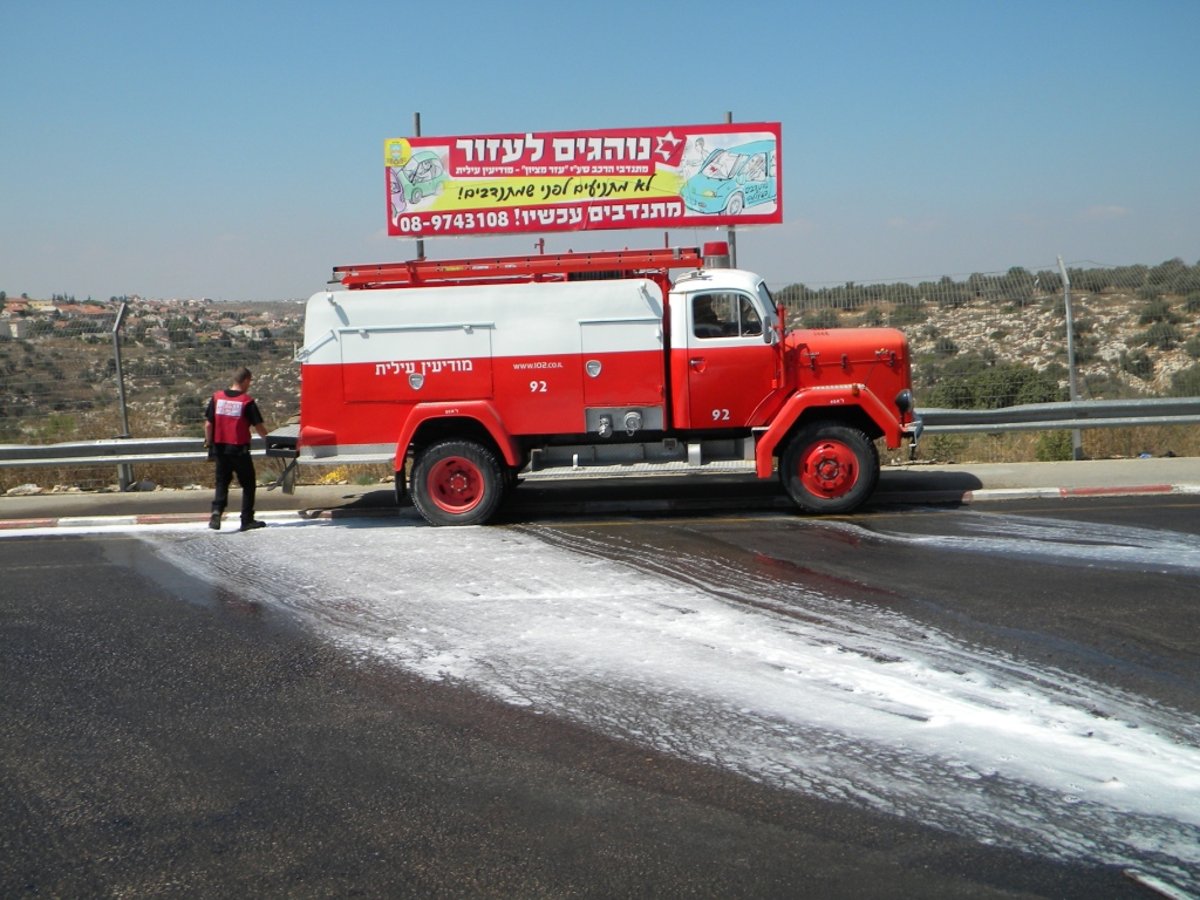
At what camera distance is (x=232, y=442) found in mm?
12141

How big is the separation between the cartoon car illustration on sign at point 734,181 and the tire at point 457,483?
580 cm

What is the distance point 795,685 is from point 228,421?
7.71 m

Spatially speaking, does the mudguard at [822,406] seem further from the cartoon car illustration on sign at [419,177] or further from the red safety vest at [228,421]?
the cartoon car illustration on sign at [419,177]

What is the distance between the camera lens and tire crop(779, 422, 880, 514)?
1180 centimetres

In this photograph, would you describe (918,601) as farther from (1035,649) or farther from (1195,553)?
(1195,553)

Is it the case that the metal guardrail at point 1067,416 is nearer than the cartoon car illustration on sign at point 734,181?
Yes

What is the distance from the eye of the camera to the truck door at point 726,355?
12.0 metres

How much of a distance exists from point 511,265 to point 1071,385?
773 centimetres

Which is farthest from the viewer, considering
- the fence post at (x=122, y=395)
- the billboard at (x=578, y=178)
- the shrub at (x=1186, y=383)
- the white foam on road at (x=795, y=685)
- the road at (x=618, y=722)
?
the shrub at (x=1186, y=383)

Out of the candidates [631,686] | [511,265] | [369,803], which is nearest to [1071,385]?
[511,265]

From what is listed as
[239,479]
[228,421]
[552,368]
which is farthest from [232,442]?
[552,368]

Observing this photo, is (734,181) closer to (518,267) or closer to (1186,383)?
(518,267)

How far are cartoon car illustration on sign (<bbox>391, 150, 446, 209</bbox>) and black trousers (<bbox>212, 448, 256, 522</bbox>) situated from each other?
17.1 ft

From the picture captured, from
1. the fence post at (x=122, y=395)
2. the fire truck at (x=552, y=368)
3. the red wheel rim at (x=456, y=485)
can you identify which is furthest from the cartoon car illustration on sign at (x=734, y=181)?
the fence post at (x=122, y=395)
